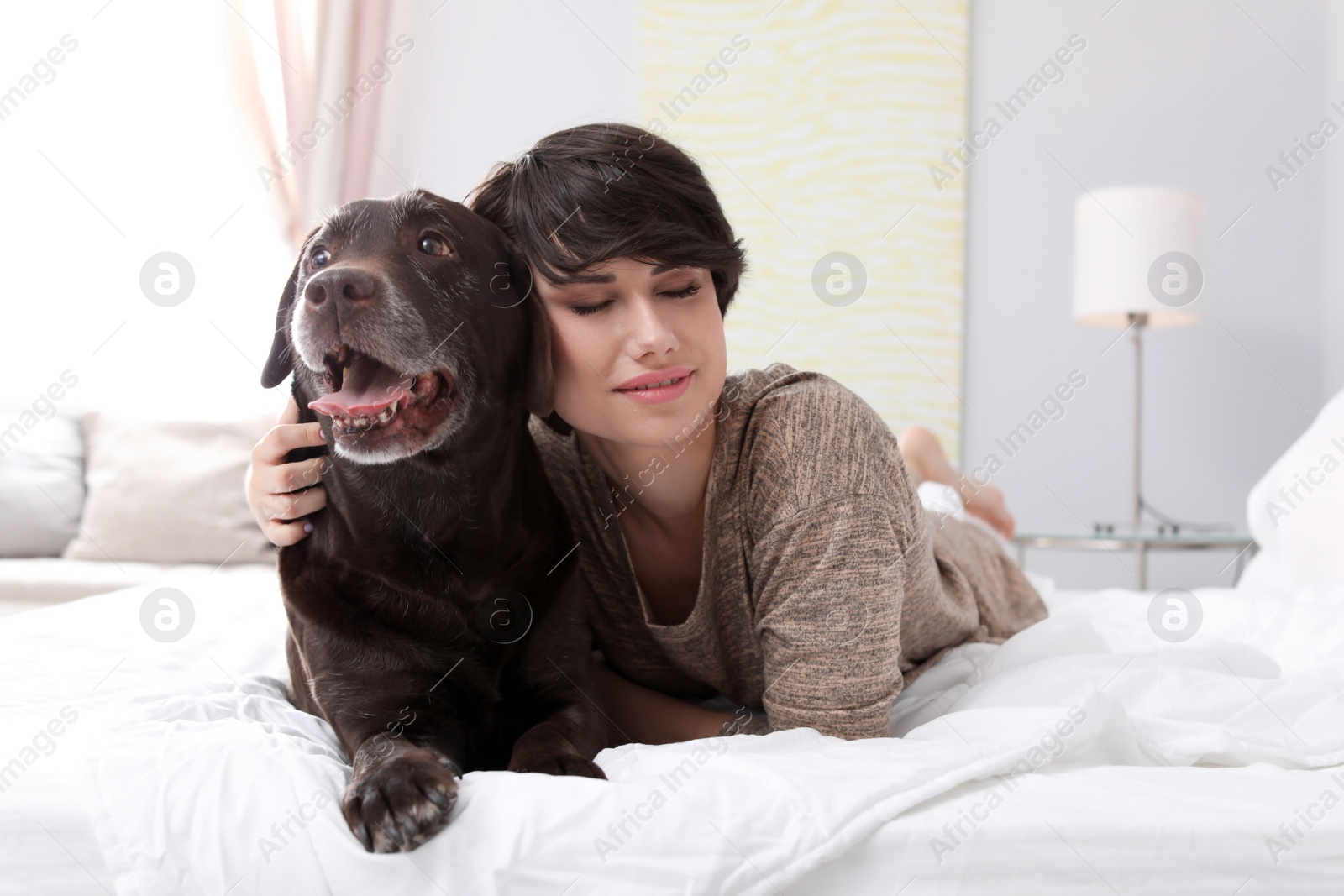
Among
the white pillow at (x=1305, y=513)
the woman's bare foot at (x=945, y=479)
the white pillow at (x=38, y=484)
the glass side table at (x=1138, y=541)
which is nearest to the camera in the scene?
the white pillow at (x=1305, y=513)

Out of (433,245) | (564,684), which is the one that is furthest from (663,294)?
(564,684)

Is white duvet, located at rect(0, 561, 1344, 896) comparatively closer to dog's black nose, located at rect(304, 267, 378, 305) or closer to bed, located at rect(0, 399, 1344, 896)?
bed, located at rect(0, 399, 1344, 896)

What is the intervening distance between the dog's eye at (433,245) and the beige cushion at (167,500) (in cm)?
232

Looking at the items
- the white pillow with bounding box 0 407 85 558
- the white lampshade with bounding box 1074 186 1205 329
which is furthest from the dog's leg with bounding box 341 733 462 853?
the white lampshade with bounding box 1074 186 1205 329

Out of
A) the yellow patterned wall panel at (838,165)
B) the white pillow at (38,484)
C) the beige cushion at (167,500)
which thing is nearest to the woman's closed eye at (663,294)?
the beige cushion at (167,500)

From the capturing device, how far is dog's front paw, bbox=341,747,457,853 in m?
0.78

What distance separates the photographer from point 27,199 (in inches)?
150

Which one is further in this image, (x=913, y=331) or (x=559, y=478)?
(x=913, y=331)

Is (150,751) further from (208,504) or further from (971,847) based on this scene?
(208,504)

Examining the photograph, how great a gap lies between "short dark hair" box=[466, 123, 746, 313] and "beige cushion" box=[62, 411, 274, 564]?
2.34 m

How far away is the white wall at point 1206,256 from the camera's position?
3.69 meters

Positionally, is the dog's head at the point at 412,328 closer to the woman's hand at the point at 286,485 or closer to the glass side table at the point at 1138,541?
the woman's hand at the point at 286,485

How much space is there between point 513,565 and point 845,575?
15.8 inches

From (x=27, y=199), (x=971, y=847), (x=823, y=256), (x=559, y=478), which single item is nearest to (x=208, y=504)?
(x=27, y=199)
